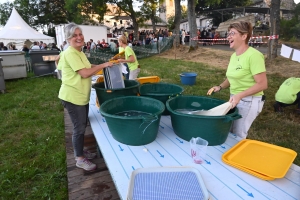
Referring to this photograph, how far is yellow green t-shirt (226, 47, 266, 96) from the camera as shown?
1.86 metres

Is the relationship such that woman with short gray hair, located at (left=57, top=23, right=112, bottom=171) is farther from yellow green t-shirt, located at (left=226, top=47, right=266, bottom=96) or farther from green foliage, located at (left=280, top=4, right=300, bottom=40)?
green foliage, located at (left=280, top=4, right=300, bottom=40)

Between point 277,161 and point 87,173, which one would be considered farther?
point 87,173

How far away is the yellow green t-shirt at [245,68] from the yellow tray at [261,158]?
0.56 metres

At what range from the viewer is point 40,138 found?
376cm

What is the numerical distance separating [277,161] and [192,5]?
1418 cm

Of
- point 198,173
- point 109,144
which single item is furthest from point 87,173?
point 198,173

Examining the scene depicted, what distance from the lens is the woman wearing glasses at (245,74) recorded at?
186 cm

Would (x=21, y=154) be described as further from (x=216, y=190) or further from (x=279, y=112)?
(x=279, y=112)

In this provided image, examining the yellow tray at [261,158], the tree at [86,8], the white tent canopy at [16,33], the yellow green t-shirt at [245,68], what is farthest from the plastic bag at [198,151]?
the tree at [86,8]

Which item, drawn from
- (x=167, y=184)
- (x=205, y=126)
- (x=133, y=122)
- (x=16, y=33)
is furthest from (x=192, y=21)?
(x=167, y=184)

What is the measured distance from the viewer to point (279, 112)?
4395 millimetres

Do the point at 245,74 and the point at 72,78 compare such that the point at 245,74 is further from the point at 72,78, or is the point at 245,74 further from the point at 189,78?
the point at 189,78

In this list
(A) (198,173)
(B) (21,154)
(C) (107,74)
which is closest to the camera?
(A) (198,173)

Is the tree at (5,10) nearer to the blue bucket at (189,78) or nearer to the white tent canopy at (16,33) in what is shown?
the white tent canopy at (16,33)
